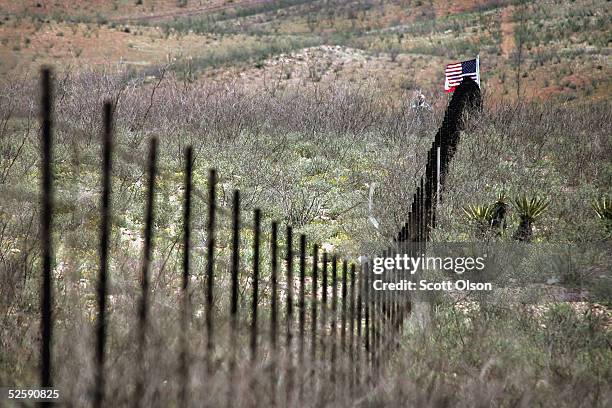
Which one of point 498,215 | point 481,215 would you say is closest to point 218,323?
point 481,215

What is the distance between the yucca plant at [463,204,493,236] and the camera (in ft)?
27.8

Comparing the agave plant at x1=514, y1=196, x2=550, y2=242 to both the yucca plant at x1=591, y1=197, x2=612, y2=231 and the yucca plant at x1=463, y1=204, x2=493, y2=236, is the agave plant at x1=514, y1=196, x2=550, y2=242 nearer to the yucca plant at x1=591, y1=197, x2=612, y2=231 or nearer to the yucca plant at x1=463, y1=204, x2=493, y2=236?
the yucca plant at x1=463, y1=204, x2=493, y2=236

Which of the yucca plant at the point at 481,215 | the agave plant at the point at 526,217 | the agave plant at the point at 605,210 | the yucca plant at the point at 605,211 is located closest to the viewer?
the yucca plant at the point at 481,215

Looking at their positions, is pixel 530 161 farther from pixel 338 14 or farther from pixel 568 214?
pixel 338 14

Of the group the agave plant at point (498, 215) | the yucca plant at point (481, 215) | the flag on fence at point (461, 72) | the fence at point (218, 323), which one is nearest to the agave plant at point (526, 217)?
the agave plant at point (498, 215)

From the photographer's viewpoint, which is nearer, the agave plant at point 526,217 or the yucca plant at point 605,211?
the agave plant at point 526,217

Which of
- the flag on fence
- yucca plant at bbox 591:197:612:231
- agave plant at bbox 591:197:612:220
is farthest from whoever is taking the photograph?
the flag on fence

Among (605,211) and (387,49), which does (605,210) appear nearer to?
(605,211)

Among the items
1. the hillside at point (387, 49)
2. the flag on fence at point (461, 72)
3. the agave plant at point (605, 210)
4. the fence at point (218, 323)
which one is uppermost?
the hillside at point (387, 49)

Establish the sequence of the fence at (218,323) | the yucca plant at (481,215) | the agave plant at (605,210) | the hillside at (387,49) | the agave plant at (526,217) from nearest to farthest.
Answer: the fence at (218,323) < the yucca plant at (481,215) < the agave plant at (526,217) < the agave plant at (605,210) < the hillside at (387,49)

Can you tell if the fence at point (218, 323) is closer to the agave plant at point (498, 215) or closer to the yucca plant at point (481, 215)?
the yucca plant at point (481, 215)

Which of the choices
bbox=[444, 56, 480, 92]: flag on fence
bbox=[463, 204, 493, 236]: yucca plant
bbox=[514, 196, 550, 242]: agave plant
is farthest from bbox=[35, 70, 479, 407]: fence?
bbox=[444, 56, 480, 92]: flag on fence

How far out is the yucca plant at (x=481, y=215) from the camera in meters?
8.48

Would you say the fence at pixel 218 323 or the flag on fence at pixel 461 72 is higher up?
the flag on fence at pixel 461 72
